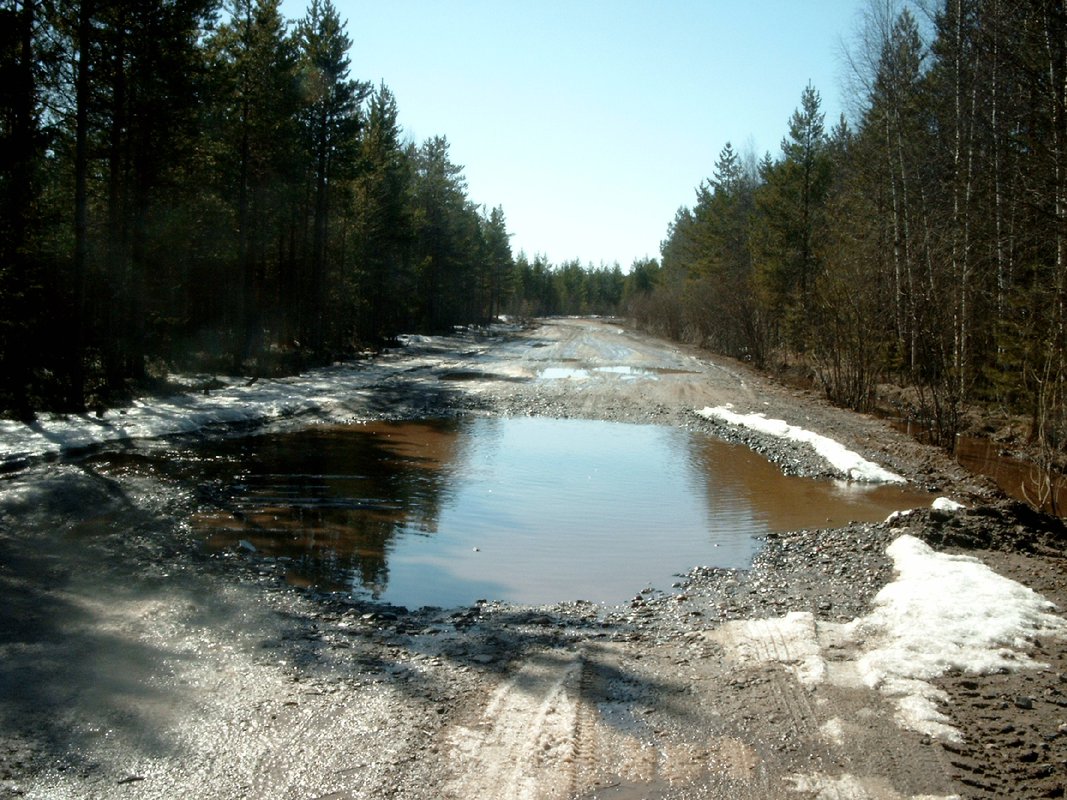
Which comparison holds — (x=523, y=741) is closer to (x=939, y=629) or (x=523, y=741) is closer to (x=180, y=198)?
(x=939, y=629)

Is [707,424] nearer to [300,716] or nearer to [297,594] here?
[297,594]

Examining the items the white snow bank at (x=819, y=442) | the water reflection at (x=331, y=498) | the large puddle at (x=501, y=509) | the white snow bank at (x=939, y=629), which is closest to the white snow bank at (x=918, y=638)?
the white snow bank at (x=939, y=629)

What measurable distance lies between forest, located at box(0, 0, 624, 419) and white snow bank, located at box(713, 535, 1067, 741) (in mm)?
13042

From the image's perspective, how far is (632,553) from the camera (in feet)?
28.1

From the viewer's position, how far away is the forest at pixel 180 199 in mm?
15008

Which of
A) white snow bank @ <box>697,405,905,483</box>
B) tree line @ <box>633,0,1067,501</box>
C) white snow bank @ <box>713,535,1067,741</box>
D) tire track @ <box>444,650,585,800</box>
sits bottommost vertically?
tire track @ <box>444,650,585,800</box>

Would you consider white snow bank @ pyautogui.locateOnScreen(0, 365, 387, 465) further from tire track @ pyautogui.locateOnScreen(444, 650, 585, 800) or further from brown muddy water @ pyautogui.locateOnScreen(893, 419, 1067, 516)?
brown muddy water @ pyautogui.locateOnScreen(893, 419, 1067, 516)

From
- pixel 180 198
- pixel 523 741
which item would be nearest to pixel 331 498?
pixel 523 741

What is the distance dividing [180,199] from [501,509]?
16.1 m

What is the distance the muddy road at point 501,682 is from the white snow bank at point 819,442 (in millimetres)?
3627

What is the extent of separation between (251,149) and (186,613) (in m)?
22.9

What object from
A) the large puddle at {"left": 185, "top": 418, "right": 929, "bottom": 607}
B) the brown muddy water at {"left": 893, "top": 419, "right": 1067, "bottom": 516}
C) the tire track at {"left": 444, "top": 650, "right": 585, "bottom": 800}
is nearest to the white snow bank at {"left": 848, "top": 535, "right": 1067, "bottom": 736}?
the tire track at {"left": 444, "top": 650, "right": 585, "bottom": 800}

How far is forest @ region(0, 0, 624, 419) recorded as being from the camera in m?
15.0

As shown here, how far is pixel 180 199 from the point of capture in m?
21.7
